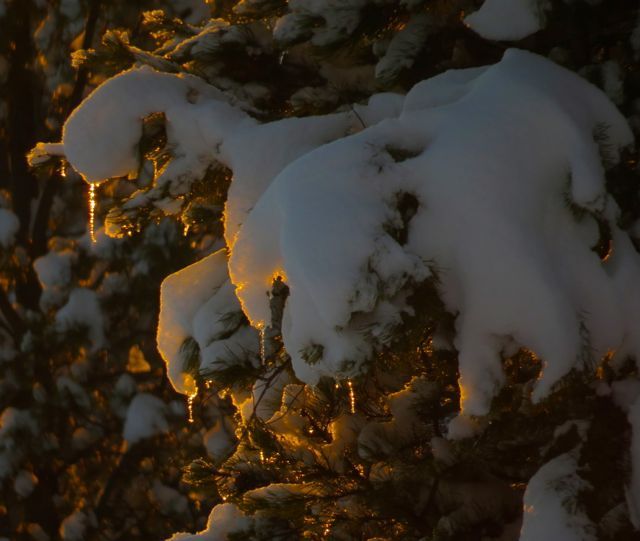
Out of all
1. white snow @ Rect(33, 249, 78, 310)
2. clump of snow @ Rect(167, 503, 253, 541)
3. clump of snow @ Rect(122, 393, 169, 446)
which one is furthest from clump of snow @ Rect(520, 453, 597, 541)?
white snow @ Rect(33, 249, 78, 310)

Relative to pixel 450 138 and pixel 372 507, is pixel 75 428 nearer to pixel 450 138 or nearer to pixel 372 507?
pixel 372 507

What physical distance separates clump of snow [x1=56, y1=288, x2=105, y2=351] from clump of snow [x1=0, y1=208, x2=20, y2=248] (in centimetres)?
75

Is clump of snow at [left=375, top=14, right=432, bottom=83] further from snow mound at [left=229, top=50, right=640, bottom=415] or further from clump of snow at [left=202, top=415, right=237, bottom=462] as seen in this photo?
clump of snow at [left=202, top=415, right=237, bottom=462]

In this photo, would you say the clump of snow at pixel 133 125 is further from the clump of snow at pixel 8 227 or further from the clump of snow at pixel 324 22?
the clump of snow at pixel 8 227

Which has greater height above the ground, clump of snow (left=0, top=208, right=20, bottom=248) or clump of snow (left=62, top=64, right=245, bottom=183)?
clump of snow (left=62, top=64, right=245, bottom=183)

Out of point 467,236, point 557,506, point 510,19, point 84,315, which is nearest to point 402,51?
point 510,19

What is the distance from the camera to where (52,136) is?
21.8 ft

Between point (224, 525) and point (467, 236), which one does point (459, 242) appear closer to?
point (467, 236)

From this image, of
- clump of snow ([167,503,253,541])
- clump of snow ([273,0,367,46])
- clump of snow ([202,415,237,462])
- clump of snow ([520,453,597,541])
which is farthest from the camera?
clump of snow ([202,415,237,462])

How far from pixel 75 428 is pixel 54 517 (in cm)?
74

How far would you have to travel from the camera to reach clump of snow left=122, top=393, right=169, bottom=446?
6383mm

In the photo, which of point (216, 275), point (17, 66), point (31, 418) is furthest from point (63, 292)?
point (216, 275)

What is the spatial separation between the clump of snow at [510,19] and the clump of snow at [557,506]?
3.63 ft

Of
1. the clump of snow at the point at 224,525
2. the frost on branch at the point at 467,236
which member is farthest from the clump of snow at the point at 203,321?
the clump of snow at the point at 224,525
